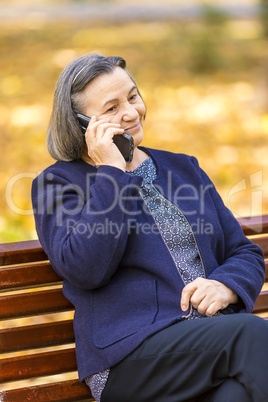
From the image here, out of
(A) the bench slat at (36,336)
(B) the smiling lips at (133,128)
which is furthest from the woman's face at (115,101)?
(A) the bench slat at (36,336)

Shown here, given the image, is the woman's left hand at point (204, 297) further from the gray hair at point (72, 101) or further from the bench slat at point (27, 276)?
the gray hair at point (72, 101)

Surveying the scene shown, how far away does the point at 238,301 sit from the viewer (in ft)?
7.24

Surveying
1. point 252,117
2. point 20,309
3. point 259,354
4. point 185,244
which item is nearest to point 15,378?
point 20,309

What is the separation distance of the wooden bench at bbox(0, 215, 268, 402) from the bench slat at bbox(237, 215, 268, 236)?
893 millimetres

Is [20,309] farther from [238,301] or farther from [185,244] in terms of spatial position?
[238,301]

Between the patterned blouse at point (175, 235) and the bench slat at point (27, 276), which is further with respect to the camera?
the bench slat at point (27, 276)

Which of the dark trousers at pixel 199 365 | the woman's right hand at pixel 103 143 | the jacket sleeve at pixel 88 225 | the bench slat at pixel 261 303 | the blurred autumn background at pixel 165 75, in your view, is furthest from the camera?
the blurred autumn background at pixel 165 75

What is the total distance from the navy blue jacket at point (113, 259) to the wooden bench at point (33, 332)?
0.56 ft

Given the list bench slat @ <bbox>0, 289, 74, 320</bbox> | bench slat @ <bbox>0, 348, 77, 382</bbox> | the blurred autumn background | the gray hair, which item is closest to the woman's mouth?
the gray hair

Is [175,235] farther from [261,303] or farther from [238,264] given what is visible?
[261,303]

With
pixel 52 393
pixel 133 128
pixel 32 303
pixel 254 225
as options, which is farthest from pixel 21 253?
pixel 254 225

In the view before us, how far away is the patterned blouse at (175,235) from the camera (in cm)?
218

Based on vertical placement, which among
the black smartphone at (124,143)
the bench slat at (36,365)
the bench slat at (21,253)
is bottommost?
the bench slat at (36,365)

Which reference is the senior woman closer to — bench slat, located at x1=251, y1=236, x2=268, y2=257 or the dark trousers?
the dark trousers
